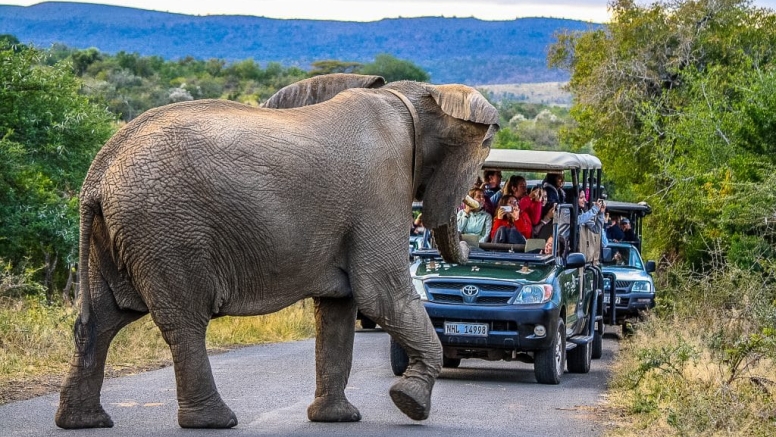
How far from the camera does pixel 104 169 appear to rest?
9.51m

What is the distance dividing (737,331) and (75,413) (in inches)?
318

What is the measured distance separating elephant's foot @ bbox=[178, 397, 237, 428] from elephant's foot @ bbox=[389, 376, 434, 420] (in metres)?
1.24

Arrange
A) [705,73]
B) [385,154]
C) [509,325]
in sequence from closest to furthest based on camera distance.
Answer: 1. [385,154]
2. [509,325]
3. [705,73]

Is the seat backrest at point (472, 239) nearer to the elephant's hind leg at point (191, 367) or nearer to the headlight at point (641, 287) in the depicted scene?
the elephant's hind leg at point (191, 367)

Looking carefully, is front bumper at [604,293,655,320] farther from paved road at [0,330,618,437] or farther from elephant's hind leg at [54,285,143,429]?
elephant's hind leg at [54,285,143,429]

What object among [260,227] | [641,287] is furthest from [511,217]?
[641,287]

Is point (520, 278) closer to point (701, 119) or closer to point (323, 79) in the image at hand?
point (323, 79)

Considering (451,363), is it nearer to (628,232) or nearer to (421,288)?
(421,288)

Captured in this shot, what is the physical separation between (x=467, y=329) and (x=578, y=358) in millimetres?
2415

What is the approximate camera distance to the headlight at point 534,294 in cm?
1486

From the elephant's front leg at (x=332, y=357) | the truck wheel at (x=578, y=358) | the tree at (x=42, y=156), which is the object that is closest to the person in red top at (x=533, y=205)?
the truck wheel at (x=578, y=358)

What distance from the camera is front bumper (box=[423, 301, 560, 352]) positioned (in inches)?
577

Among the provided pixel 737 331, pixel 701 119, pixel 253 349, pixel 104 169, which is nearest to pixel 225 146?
pixel 104 169

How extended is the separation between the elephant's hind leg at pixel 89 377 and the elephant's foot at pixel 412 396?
2.04 m
